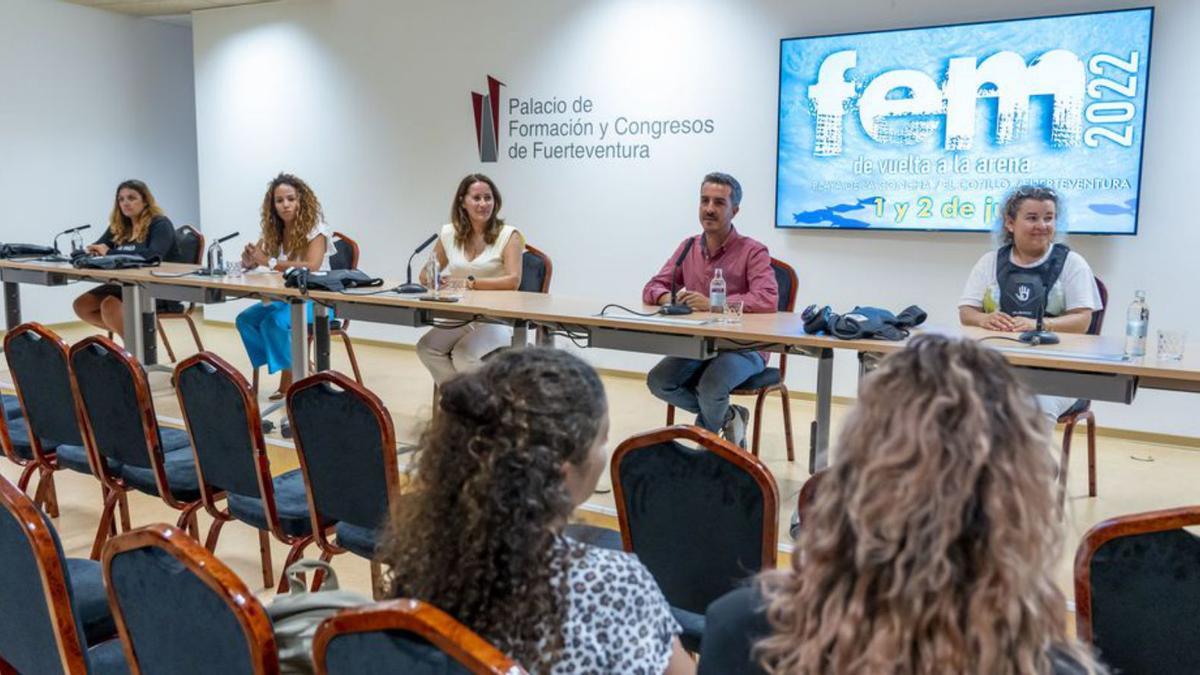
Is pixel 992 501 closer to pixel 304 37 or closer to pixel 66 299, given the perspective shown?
→ pixel 304 37

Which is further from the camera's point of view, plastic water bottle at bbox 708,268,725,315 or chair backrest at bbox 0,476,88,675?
plastic water bottle at bbox 708,268,725,315

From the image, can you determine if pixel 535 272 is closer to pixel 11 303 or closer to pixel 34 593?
pixel 11 303

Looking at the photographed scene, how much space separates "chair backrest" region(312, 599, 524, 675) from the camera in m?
0.90

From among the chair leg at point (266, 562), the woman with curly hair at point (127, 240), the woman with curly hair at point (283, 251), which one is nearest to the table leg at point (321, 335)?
the woman with curly hair at point (283, 251)

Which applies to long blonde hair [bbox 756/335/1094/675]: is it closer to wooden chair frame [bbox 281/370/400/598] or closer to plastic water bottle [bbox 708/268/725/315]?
wooden chair frame [bbox 281/370/400/598]

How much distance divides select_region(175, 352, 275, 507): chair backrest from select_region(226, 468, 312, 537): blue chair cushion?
0.04 m

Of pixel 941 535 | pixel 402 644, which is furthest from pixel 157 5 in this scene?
pixel 941 535

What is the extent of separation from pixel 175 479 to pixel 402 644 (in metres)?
2.00

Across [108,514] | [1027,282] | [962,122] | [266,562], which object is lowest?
[266,562]

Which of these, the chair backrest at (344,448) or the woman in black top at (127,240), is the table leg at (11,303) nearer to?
the woman in black top at (127,240)

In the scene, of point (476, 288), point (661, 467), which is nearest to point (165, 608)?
point (661, 467)

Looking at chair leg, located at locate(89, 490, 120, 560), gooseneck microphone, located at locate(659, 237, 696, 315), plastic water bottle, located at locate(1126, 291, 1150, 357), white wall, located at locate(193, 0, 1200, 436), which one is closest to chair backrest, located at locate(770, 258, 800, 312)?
gooseneck microphone, located at locate(659, 237, 696, 315)

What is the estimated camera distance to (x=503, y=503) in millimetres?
1123

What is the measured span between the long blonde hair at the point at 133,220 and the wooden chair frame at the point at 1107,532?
17.6ft
